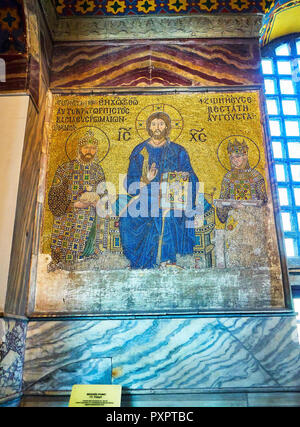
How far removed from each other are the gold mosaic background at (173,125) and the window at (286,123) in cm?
65

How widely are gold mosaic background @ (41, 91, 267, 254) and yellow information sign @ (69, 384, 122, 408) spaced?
2.36 meters

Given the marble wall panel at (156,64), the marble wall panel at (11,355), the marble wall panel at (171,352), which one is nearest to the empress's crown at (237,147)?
the marble wall panel at (156,64)

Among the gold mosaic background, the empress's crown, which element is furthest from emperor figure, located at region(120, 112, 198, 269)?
the empress's crown

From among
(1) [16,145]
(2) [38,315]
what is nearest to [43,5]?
(1) [16,145]

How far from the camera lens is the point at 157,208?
4793 millimetres

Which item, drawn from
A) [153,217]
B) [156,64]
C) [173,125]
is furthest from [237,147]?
[156,64]

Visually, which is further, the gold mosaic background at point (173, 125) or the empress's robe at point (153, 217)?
the gold mosaic background at point (173, 125)

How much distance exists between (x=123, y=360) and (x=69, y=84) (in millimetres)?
3777

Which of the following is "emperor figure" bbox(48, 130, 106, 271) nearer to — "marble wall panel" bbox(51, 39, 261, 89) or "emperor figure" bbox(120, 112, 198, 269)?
"emperor figure" bbox(120, 112, 198, 269)

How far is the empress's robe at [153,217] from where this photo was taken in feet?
15.1

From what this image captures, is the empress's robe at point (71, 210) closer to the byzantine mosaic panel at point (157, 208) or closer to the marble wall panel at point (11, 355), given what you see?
the byzantine mosaic panel at point (157, 208)

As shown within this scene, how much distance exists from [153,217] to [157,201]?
0.22 m

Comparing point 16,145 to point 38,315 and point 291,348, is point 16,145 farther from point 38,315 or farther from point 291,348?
point 291,348

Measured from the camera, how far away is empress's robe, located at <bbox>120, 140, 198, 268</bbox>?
181 inches
